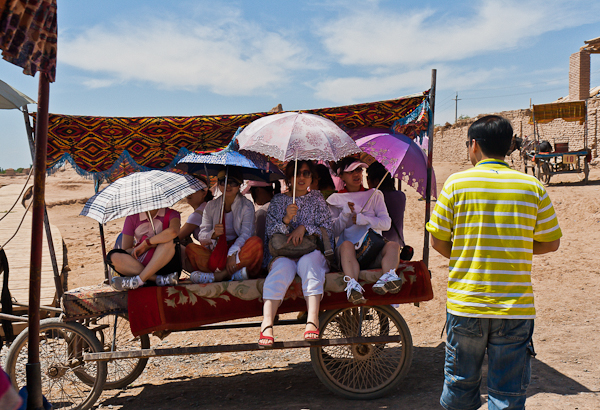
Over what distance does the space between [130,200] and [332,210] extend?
1.90m

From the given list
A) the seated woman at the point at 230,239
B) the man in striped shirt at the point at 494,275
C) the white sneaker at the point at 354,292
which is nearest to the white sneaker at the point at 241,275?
the seated woman at the point at 230,239

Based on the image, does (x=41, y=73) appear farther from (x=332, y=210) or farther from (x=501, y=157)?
(x=332, y=210)

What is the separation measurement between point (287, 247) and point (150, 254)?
1.18 meters

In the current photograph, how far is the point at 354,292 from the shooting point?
3.69 m

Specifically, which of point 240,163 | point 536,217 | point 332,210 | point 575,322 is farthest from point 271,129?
point 575,322

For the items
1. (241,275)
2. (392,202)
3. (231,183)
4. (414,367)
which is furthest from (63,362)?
(392,202)

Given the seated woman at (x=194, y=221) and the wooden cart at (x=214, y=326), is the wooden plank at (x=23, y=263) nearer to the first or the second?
the wooden cart at (x=214, y=326)

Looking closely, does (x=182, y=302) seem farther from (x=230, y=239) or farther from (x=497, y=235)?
(x=497, y=235)

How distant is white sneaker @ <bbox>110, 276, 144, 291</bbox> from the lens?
12.2 feet

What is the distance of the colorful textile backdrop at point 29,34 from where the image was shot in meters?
2.16

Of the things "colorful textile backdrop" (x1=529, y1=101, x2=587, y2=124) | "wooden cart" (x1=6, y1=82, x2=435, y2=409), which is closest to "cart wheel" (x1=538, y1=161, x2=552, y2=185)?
"colorful textile backdrop" (x1=529, y1=101, x2=587, y2=124)

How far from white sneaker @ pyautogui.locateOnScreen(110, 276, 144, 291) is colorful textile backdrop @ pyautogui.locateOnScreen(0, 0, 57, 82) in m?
1.90

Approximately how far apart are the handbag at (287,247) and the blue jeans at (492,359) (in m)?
1.60

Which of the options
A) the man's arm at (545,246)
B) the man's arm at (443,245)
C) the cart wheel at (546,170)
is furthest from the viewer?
the cart wheel at (546,170)
